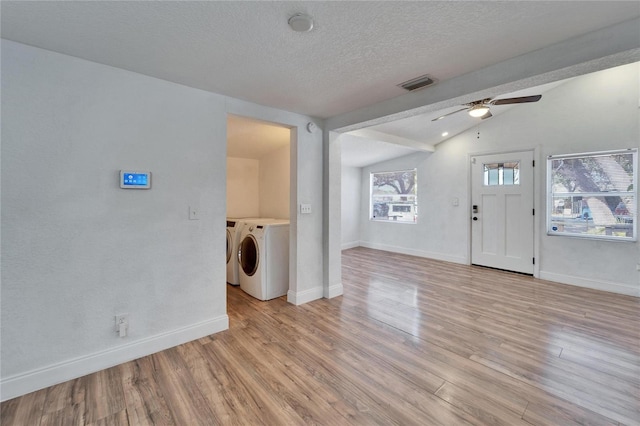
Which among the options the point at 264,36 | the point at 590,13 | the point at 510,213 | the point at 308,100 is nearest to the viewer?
the point at 590,13

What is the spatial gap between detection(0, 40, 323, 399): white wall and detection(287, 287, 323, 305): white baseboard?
0.90m

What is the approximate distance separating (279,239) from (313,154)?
1.16 metres

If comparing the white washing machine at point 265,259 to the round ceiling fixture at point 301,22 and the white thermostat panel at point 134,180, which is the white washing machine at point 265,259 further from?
the round ceiling fixture at point 301,22

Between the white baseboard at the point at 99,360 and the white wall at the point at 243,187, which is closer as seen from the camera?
the white baseboard at the point at 99,360

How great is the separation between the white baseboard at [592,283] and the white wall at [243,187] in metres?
4.84

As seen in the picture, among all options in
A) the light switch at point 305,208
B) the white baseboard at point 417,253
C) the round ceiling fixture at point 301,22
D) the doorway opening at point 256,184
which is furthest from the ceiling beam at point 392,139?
the round ceiling fixture at point 301,22

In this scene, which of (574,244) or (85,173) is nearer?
(85,173)

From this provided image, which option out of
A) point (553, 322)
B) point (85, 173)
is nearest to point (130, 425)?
point (85, 173)

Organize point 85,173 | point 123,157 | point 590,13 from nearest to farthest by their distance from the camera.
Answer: point 590,13, point 85,173, point 123,157

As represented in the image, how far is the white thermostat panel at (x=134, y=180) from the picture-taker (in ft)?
6.82

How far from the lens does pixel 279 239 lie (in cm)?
351

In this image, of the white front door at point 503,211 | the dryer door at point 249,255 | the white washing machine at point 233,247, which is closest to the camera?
the dryer door at point 249,255

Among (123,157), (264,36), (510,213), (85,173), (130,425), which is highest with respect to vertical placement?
(264,36)

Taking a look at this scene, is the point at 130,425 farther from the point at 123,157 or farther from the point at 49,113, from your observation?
the point at 49,113
